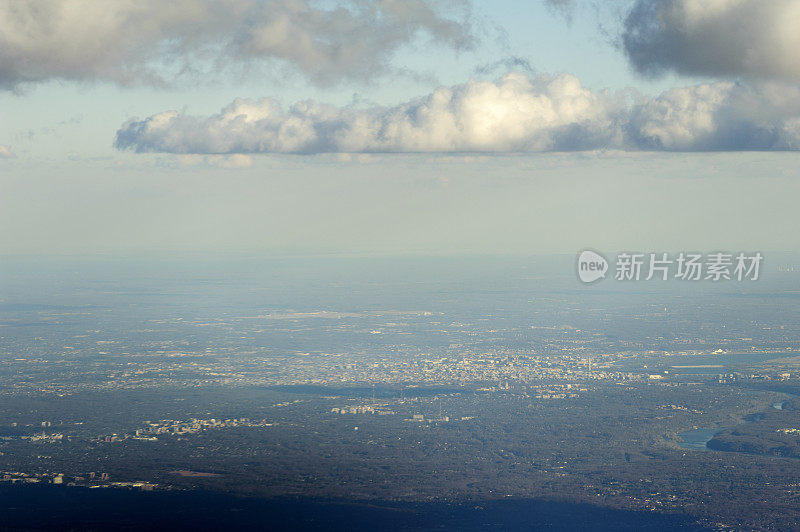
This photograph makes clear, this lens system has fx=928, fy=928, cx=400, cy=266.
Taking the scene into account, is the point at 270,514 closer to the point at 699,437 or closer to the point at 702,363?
the point at 699,437

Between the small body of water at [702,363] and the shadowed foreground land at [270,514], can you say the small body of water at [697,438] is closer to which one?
the shadowed foreground land at [270,514]

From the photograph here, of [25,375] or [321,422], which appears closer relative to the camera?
[321,422]

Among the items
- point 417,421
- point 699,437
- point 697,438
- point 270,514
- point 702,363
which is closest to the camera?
point 270,514

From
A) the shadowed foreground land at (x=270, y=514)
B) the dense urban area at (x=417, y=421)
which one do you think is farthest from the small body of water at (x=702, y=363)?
the shadowed foreground land at (x=270, y=514)

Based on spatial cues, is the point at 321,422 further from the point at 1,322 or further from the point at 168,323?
the point at 1,322

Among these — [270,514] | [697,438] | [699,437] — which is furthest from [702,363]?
[270,514]

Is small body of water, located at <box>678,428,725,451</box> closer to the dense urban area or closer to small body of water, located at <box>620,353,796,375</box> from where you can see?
the dense urban area

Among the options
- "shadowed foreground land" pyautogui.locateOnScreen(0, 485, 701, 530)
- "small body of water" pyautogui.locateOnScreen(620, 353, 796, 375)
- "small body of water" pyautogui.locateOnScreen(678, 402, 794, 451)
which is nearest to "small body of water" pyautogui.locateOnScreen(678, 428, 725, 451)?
"small body of water" pyautogui.locateOnScreen(678, 402, 794, 451)

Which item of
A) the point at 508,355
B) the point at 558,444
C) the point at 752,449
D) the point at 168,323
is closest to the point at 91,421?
the point at 558,444
